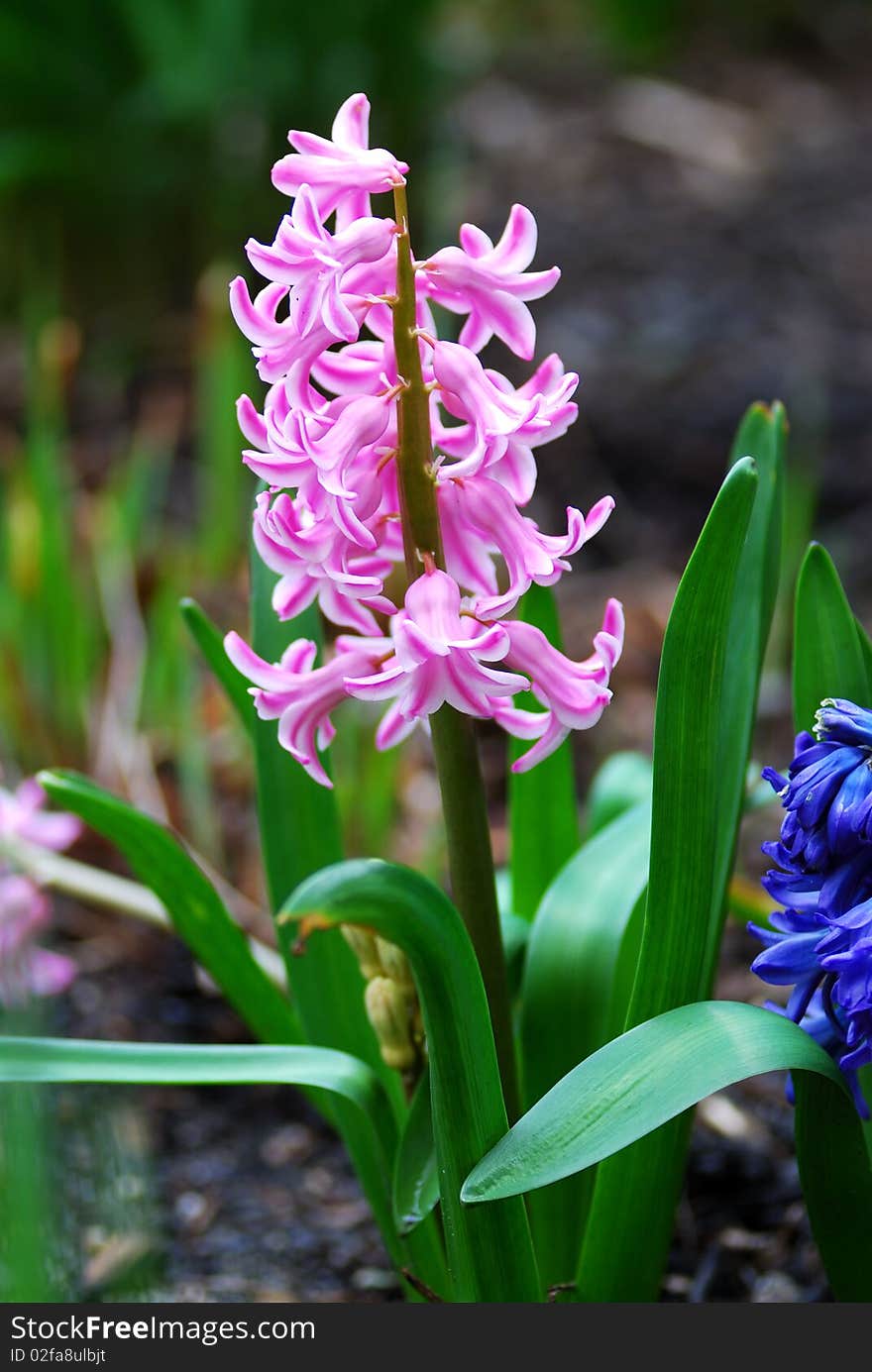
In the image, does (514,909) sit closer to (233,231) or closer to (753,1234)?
(753,1234)

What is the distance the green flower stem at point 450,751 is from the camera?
30.0 inches

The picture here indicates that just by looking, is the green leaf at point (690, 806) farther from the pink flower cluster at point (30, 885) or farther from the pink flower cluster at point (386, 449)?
the pink flower cluster at point (30, 885)

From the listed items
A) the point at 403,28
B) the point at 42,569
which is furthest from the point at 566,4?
the point at 42,569

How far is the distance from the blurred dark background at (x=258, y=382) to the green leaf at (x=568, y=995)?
0.72ft

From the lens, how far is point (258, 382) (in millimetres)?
2545

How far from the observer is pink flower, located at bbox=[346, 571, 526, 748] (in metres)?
0.72

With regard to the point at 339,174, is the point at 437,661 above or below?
below

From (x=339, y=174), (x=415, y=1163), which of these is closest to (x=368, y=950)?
(x=415, y=1163)

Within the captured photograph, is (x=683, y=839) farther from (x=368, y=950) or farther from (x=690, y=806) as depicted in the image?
(x=368, y=950)

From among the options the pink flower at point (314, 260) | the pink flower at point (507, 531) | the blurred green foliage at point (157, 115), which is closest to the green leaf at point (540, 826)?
the pink flower at point (507, 531)

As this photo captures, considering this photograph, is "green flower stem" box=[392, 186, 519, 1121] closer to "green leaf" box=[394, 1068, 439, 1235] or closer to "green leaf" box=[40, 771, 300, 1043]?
"green leaf" box=[394, 1068, 439, 1235]

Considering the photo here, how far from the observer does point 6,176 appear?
3.02 metres

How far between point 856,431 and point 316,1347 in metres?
2.35

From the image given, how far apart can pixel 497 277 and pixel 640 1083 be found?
1.42ft
